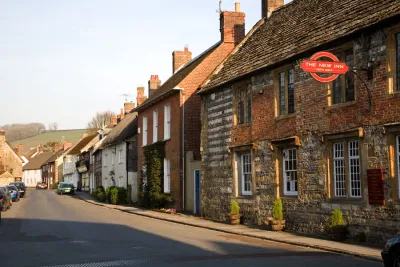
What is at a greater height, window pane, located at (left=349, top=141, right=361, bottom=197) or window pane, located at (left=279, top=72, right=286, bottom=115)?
window pane, located at (left=279, top=72, right=286, bottom=115)

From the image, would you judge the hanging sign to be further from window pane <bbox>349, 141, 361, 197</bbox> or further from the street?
the street

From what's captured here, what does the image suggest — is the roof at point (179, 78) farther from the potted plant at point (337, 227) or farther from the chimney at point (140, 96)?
the potted plant at point (337, 227)

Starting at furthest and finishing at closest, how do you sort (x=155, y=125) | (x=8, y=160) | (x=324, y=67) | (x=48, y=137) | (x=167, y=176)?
(x=48, y=137) < (x=8, y=160) < (x=155, y=125) < (x=167, y=176) < (x=324, y=67)

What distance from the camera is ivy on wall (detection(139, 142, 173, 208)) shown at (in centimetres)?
3309

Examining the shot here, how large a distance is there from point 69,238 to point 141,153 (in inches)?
845

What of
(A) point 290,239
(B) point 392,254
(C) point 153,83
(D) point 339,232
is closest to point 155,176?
(C) point 153,83

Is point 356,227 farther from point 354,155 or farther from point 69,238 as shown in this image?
Answer: point 69,238

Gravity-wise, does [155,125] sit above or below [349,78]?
above

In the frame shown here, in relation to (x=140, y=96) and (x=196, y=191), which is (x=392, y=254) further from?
(x=140, y=96)

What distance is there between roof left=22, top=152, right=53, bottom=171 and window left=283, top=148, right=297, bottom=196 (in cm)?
10790

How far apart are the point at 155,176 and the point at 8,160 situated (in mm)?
79951

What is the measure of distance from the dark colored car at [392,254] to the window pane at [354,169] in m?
6.64

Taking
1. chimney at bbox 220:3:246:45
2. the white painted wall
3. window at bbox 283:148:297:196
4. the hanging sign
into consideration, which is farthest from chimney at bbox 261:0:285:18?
the white painted wall

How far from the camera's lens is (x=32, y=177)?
127 m
